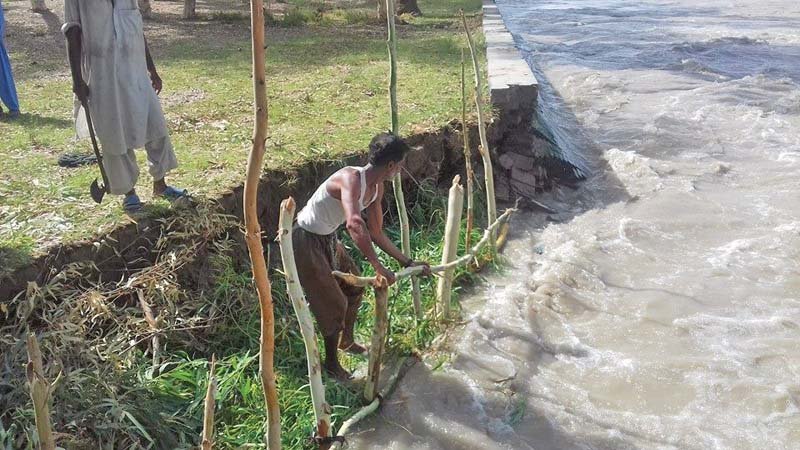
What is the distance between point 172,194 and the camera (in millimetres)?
4512

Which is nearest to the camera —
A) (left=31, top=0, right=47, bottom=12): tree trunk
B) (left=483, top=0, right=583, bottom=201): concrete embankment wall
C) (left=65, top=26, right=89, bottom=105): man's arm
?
(left=65, top=26, right=89, bottom=105): man's arm

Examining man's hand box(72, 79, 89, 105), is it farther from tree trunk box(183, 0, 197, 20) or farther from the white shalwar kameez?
tree trunk box(183, 0, 197, 20)

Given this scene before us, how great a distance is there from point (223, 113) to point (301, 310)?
4.47 m

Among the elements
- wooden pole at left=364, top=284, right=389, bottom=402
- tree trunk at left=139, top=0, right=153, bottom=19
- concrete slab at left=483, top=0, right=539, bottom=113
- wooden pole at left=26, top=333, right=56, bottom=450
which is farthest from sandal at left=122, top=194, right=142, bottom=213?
tree trunk at left=139, top=0, right=153, bottom=19

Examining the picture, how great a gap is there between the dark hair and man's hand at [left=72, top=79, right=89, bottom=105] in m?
1.77

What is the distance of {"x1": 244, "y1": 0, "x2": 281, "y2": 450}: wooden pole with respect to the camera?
1675mm

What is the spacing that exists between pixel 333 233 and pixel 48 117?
4202 mm

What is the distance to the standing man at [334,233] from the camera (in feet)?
11.3

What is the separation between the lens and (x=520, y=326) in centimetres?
476

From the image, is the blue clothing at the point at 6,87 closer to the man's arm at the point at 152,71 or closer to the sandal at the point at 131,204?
the man's arm at the point at 152,71

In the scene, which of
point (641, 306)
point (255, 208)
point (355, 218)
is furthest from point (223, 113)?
point (255, 208)

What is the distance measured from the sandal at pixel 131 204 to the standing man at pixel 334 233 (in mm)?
1256

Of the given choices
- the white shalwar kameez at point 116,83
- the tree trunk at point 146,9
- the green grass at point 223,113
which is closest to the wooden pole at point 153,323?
the green grass at point 223,113

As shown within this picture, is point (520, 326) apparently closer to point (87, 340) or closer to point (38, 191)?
point (87, 340)
